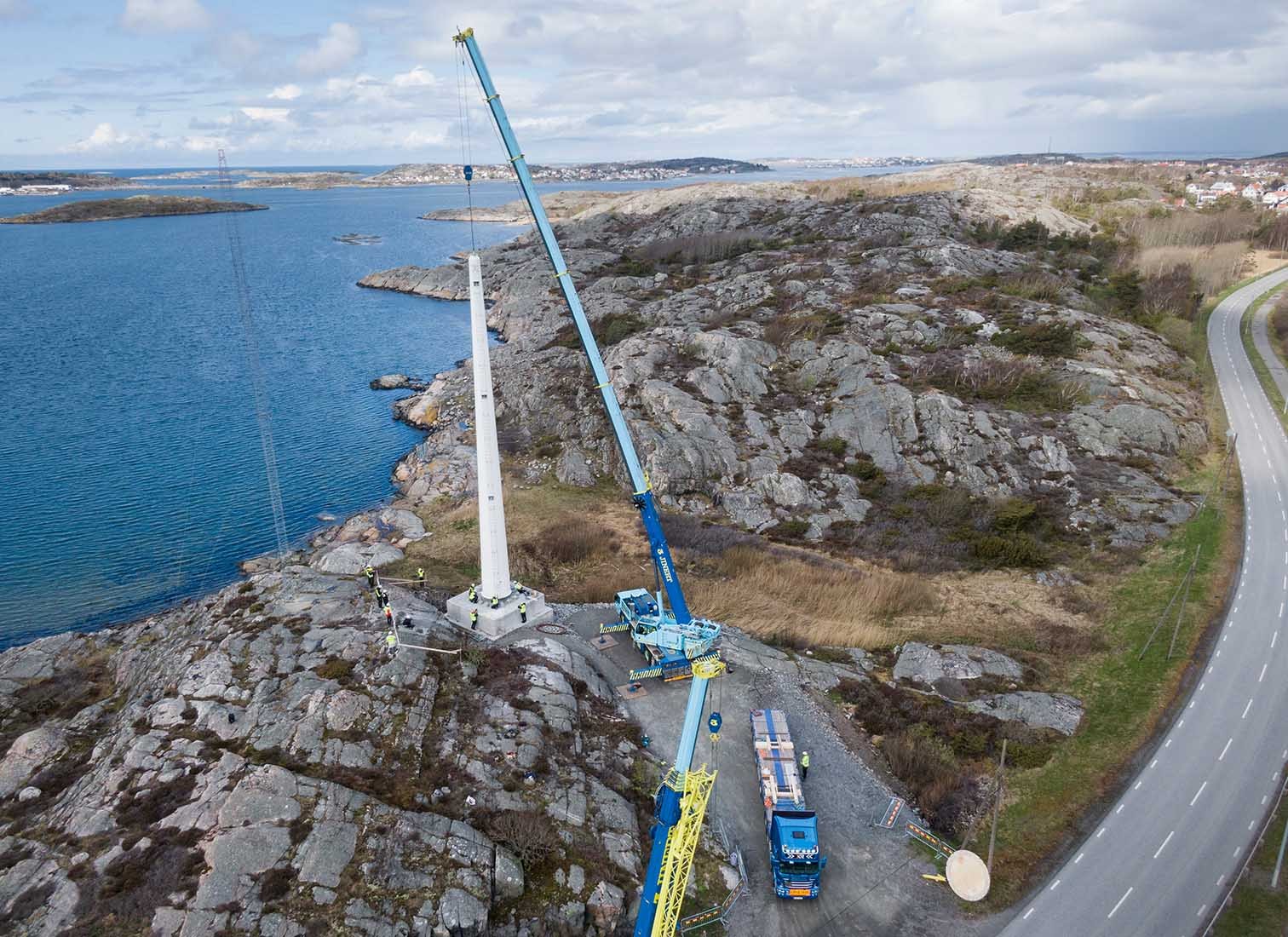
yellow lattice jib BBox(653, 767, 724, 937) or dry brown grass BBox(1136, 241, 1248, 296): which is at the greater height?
dry brown grass BBox(1136, 241, 1248, 296)

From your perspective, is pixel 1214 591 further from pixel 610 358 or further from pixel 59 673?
pixel 59 673

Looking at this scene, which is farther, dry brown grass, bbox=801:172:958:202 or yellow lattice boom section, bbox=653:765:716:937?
dry brown grass, bbox=801:172:958:202

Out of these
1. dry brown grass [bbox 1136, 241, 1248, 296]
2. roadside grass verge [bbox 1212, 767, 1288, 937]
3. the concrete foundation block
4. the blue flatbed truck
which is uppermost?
dry brown grass [bbox 1136, 241, 1248, 296]

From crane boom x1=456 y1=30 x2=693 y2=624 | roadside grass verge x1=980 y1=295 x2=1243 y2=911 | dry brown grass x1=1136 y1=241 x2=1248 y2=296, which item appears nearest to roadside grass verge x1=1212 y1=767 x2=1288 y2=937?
roadside grass verge x1=980 y1=295 x2=1243 y2=911

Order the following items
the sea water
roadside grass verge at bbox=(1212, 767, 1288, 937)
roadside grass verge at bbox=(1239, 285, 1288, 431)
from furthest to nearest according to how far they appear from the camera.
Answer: roadside grass verge at bbox=(1239, 285, 1288, 431)
the sea water
roadside grass verge at bbox=(1212, 767, 1288, 937)

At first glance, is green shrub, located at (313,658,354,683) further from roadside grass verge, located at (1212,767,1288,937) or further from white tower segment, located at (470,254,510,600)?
roadside grass verge, located at (1212,767,1288,937)

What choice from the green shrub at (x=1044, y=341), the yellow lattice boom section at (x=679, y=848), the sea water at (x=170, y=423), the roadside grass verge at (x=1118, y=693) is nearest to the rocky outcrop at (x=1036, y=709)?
the roadside grass verge at (x=1118, y=693)

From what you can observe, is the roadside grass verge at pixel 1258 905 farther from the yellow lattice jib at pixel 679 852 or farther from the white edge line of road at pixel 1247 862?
the yellow lattice jib at pixel 679 852

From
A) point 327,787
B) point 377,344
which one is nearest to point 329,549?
point 327,787
